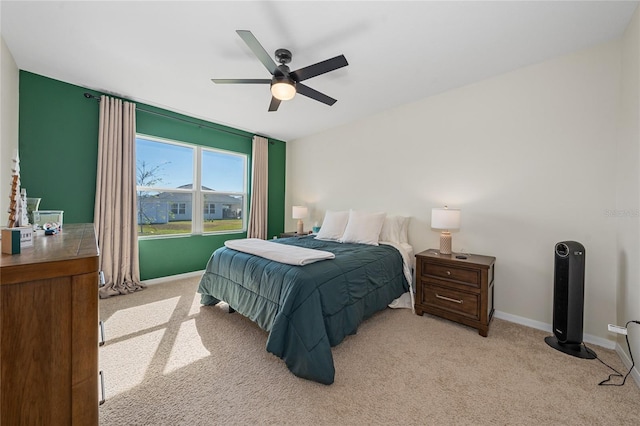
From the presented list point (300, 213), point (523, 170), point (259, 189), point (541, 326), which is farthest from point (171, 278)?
point (523, 170)

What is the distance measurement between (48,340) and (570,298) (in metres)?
3.07

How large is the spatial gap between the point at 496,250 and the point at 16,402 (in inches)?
134

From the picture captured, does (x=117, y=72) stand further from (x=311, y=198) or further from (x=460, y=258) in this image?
(x=460, y=258)

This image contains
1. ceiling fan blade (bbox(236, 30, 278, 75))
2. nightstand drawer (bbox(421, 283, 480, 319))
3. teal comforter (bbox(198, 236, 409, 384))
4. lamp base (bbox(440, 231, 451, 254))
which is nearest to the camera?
ceiling fan blade (bbox(236, 30, 278, 75))

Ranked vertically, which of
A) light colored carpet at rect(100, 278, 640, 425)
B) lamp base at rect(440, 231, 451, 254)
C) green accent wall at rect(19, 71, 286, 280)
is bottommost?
light colored carpet at rect(100, 278, 640, 425)

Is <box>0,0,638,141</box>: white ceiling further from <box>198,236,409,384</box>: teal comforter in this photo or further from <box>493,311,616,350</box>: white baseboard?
<box>493,311,616,350</box>: white baseboard

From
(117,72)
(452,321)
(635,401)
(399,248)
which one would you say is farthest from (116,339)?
(635,401)

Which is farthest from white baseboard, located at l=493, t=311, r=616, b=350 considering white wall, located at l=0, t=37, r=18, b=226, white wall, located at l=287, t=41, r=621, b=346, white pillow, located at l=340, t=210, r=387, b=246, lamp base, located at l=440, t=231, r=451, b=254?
white wall, located at l=0, t=37, r=18, b=226

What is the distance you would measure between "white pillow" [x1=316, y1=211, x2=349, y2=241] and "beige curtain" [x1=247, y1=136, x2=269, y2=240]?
1.64 meters

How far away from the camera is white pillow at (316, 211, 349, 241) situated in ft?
11.6

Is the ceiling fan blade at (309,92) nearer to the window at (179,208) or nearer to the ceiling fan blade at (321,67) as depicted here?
the ceiling fan blade at (321,67)

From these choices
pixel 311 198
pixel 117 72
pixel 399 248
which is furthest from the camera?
pixel 311 198

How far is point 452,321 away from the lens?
2545 mm

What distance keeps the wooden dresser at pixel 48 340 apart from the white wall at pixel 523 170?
3.23 m
